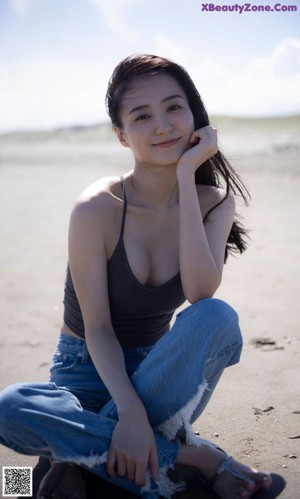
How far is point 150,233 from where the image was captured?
Answer: 2.79m

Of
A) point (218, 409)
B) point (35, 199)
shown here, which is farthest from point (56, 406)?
point (35, 199)

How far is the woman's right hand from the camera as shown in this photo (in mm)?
2264

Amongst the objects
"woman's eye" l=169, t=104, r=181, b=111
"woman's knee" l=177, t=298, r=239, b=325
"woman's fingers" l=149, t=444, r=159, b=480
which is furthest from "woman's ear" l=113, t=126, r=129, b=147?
"woman's fingers" l=149, t=444, r=159, b=480

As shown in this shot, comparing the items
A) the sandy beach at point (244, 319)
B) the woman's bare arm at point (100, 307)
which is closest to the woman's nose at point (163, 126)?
the woman's bare arm at point (100, 307)

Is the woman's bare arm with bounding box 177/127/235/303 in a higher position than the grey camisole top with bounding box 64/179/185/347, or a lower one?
higher

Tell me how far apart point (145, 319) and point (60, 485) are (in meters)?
0.75

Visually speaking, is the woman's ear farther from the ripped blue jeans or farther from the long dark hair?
the ripped blue jeans

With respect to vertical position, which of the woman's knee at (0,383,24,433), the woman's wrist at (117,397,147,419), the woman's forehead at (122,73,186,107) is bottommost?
the woman's wrist at (117,397,147,419)

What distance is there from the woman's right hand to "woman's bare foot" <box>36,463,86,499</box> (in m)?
0.16

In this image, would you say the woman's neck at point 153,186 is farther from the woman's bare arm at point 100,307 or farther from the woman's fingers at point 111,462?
the woman's fingers at point 111,462

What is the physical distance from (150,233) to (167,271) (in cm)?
19

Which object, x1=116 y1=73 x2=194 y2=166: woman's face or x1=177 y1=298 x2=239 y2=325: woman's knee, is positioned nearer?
x1=177 y1=298 x2=239 y2=325: woman's knee

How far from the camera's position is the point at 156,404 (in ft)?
7.97

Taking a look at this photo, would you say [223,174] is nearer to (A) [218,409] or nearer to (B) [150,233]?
(B) [150,233]
